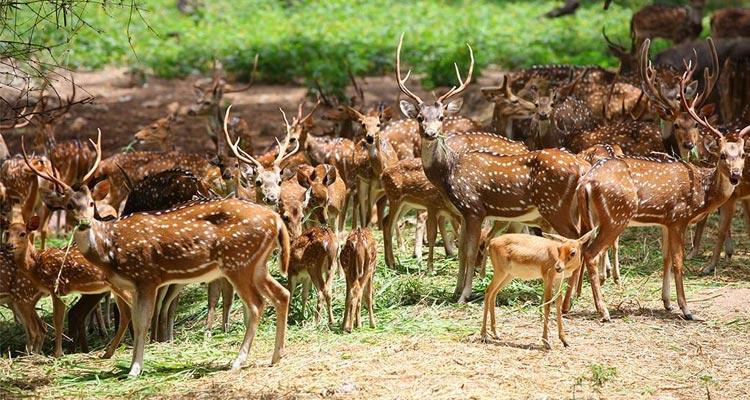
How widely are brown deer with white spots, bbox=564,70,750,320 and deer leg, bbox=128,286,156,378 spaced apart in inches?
126

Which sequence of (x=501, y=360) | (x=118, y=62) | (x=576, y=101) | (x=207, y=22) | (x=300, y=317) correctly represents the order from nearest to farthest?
(x=501, y=360) → (x=300, y=317) → (x=576, y=101) → (x=118, y=62) → (x=207, y=22)

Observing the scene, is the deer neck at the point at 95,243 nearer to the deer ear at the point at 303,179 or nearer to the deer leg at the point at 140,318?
the deer leg at the point at 140,318

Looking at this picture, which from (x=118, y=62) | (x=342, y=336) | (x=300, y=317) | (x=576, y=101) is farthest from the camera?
(x=118, y=62)

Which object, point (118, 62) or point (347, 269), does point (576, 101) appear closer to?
point (347, 269)

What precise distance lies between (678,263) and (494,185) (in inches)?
64.4

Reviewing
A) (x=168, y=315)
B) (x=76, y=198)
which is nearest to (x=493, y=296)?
(x=168, y=315)

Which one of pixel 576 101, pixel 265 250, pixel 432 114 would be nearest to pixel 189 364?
pixel 265 250

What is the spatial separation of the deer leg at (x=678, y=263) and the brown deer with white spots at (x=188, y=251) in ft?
10.4

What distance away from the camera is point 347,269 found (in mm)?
8492

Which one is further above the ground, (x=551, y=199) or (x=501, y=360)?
(x=551, y=199)

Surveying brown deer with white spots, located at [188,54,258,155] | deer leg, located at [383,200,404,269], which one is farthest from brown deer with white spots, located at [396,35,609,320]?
brown deer with white spots, located at [188,54,258,155]

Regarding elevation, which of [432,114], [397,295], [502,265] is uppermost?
[432,114]

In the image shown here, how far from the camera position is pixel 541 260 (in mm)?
7695

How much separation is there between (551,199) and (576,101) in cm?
397
